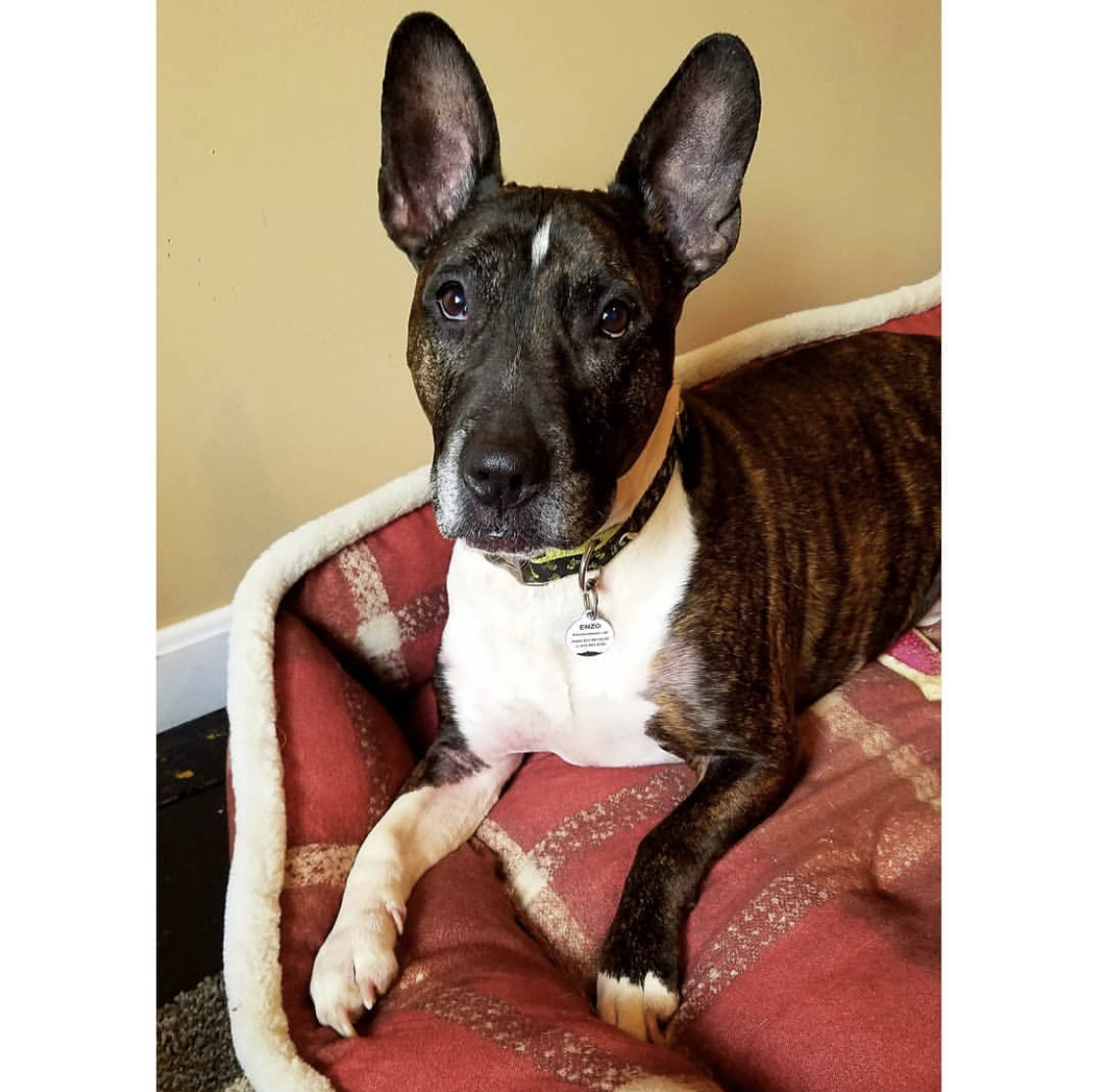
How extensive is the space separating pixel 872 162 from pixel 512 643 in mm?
2459

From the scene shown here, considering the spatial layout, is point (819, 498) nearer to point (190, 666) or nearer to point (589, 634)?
point (589, 634)

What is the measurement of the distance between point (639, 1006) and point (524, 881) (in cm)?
44

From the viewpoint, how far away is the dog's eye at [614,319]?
1.80 metres

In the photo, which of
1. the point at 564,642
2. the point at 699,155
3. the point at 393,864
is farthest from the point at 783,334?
the point at 393,864

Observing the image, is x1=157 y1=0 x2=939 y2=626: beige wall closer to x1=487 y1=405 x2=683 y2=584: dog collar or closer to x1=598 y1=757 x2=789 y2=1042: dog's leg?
x1=487 y1=405 x2=683 y2=584: dog collar

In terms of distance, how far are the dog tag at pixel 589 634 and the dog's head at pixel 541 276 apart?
324 millimetres

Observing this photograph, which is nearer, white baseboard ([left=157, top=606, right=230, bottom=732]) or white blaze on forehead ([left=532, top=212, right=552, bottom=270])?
white blaze on forehead ([left=532, top=212, right=552, bottom=270])

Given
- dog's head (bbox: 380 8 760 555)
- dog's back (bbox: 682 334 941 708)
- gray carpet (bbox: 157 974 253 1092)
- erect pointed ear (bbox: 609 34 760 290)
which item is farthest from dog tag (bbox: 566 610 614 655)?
gray carpet (bbox: 157 974 253 1092)

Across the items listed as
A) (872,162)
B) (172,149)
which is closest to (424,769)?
(172,149)

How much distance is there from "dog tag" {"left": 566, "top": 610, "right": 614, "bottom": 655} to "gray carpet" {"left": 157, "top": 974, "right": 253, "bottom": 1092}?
922 millimetres

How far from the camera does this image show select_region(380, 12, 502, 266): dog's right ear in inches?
73.2

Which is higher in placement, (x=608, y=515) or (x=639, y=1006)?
(x=608, y=515)

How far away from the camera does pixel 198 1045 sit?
2.02 meters

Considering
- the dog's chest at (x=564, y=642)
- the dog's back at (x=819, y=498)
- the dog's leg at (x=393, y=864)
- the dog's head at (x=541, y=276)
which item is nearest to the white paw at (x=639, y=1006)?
the dog's leg at (x=393, y=864)
